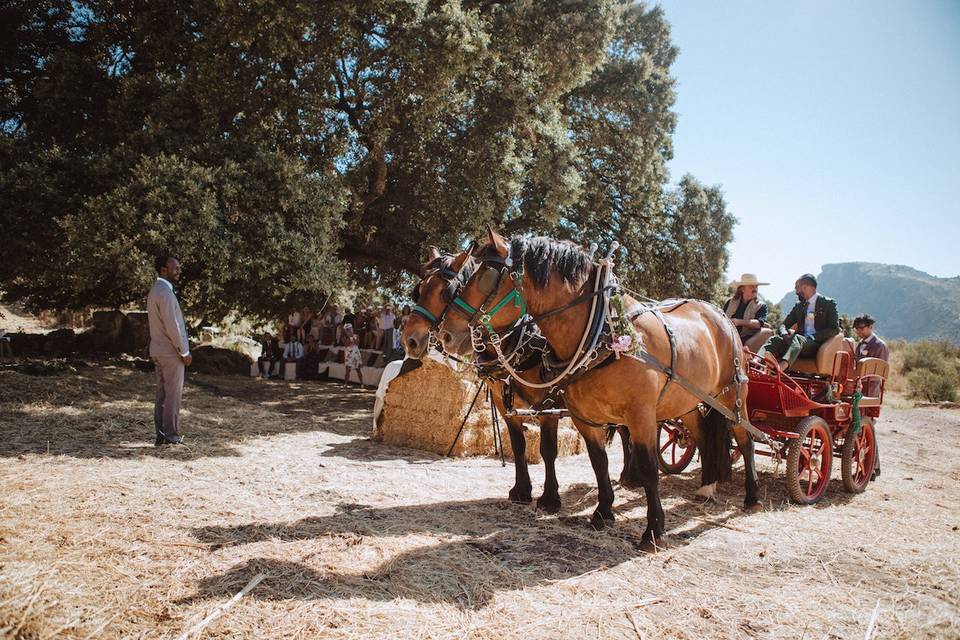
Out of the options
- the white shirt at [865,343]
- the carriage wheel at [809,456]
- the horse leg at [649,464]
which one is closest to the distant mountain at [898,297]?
the white shirt at [865,343]

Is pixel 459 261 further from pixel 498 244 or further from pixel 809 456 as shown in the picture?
pixel 809 456

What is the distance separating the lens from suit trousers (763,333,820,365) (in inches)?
236

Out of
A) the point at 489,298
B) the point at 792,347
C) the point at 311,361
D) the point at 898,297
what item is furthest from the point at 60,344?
the point at 898,297

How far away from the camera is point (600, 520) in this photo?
4516mm

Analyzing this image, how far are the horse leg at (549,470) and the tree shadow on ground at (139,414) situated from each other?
3730mm

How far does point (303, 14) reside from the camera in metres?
8.49

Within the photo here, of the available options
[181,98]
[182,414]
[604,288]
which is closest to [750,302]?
[604,288]

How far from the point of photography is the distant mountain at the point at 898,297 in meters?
75.6

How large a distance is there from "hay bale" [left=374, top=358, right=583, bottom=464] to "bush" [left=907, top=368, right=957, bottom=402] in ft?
53.8

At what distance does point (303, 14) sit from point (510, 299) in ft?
23.1

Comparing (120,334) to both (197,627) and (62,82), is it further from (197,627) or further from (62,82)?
(197,627)

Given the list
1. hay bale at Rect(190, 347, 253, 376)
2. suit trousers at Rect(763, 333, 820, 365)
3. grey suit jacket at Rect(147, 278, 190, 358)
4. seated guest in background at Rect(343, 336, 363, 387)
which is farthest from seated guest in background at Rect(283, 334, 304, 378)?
suit trousers at Rect(763, 333, 820, 365)

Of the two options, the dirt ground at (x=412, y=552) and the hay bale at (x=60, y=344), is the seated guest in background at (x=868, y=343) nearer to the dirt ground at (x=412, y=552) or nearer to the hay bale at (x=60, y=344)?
the dirt ground at (x=412, y=552)

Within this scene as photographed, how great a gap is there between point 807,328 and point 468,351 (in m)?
4.38
